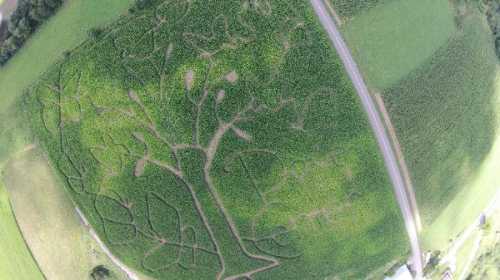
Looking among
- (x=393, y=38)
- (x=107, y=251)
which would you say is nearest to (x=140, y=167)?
(x=107, y=251)

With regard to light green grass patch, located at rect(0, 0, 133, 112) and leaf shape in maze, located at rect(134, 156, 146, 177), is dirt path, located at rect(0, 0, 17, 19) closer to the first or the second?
light green grass patch, located at rect(0, 0, 133, 112)

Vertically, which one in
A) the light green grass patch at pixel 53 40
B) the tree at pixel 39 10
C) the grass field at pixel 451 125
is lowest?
the grass field at pixel 451 125

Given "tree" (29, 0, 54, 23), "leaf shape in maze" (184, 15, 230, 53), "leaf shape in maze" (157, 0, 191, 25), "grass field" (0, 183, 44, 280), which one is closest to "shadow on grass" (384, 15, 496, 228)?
"leaf shape in maze" (184, 15, 230, 53)

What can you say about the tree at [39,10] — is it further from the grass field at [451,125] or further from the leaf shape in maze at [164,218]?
the grass field at [451,125]

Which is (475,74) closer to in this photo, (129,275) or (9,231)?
(129,275)

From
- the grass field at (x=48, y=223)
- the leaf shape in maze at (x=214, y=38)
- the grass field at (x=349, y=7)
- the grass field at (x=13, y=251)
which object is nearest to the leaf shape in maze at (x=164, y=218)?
the grass field at (x=48, y=223)

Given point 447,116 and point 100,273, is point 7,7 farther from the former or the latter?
point 447,116
